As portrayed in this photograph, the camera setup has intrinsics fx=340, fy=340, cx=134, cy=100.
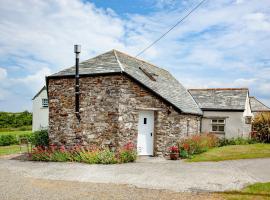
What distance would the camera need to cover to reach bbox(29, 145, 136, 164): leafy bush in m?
15.4

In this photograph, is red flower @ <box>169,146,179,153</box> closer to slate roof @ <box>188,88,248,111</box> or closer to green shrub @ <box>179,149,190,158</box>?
green shrub @ <box>179,149,190,158</box>

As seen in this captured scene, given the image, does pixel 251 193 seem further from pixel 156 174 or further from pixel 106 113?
pixel 106 113

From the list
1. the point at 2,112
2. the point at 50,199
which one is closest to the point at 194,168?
the point at 50,199

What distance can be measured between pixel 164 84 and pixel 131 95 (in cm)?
494

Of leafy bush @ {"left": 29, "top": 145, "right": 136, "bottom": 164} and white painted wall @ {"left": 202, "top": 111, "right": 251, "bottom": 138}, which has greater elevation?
white painted wall @ {"left": 202, "top": 111, "right": 251, "bottom": 138}

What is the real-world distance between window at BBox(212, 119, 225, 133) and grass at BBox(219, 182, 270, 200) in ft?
49.9

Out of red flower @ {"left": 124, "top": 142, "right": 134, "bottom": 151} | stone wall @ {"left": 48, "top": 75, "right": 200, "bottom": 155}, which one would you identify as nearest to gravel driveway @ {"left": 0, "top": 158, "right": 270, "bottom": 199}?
red flower @ {"left": 124, "top": 142, "right": 134, "bottom": 151}

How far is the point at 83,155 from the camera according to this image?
1584 cm

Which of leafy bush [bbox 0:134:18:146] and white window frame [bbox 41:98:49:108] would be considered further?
white window frame [bbox 41:98:49:108]

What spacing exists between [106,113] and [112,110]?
372mm

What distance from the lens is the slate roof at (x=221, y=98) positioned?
25.6 meters

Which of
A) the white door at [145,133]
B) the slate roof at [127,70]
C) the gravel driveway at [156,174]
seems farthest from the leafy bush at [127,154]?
the slate roof at [127,70]

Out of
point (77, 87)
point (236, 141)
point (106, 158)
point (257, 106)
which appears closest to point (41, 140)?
point (77, 87)

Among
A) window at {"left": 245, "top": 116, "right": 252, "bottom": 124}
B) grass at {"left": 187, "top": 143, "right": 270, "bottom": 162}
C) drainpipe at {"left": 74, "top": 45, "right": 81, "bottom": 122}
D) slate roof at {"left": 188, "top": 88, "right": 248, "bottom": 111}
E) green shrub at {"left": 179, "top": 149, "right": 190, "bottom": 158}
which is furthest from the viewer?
window at {"left": 245, "top": 116, "right": 252, "bottom": 124}
